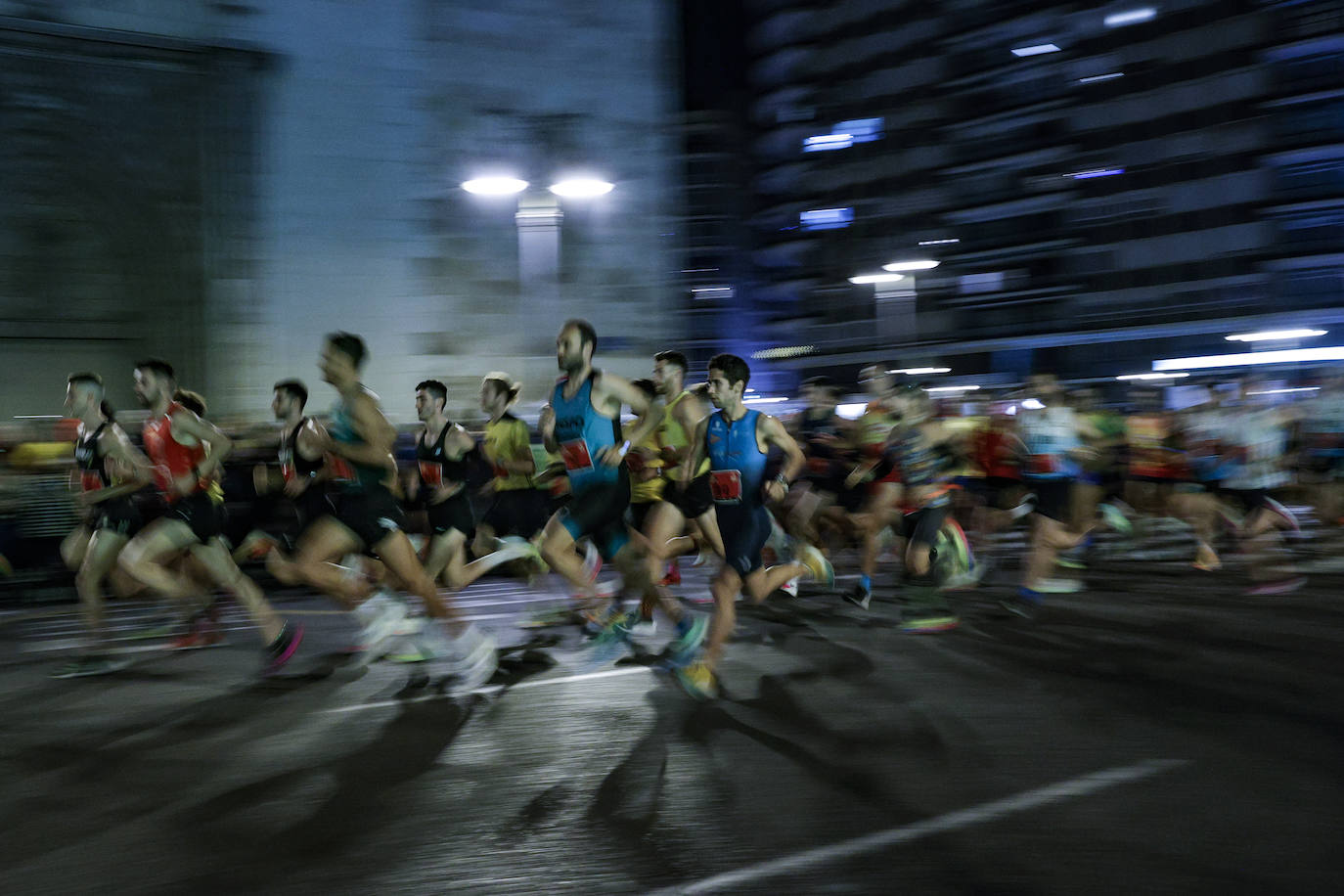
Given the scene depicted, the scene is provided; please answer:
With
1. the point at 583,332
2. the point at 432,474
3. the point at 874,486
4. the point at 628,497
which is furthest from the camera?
the point at 874,486

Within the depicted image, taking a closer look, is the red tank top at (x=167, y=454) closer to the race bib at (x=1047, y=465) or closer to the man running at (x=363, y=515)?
the man running at (x=363, y=515)

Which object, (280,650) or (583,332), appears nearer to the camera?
(583,332)

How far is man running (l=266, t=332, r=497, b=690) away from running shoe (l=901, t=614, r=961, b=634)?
3012 mm

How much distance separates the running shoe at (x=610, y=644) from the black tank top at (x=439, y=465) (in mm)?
1306

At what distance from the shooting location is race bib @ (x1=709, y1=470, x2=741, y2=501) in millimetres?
6605

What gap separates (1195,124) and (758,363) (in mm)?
24263

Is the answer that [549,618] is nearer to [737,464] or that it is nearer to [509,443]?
[509,443]

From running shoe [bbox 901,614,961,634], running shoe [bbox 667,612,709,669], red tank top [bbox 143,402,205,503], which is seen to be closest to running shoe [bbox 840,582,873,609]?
running shoe [bbox 901,614,961,634]

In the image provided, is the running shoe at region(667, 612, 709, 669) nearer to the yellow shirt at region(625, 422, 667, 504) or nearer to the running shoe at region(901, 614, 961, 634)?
the yellow shirt at region(625, 422, 667, 504)

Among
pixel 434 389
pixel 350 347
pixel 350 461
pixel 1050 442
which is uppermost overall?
pixel 350 347

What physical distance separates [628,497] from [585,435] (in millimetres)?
448

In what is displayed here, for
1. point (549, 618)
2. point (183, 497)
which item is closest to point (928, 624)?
point (549, 618)

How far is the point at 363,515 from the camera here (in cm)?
648

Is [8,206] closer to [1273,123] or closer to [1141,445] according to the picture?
[1141,445]
